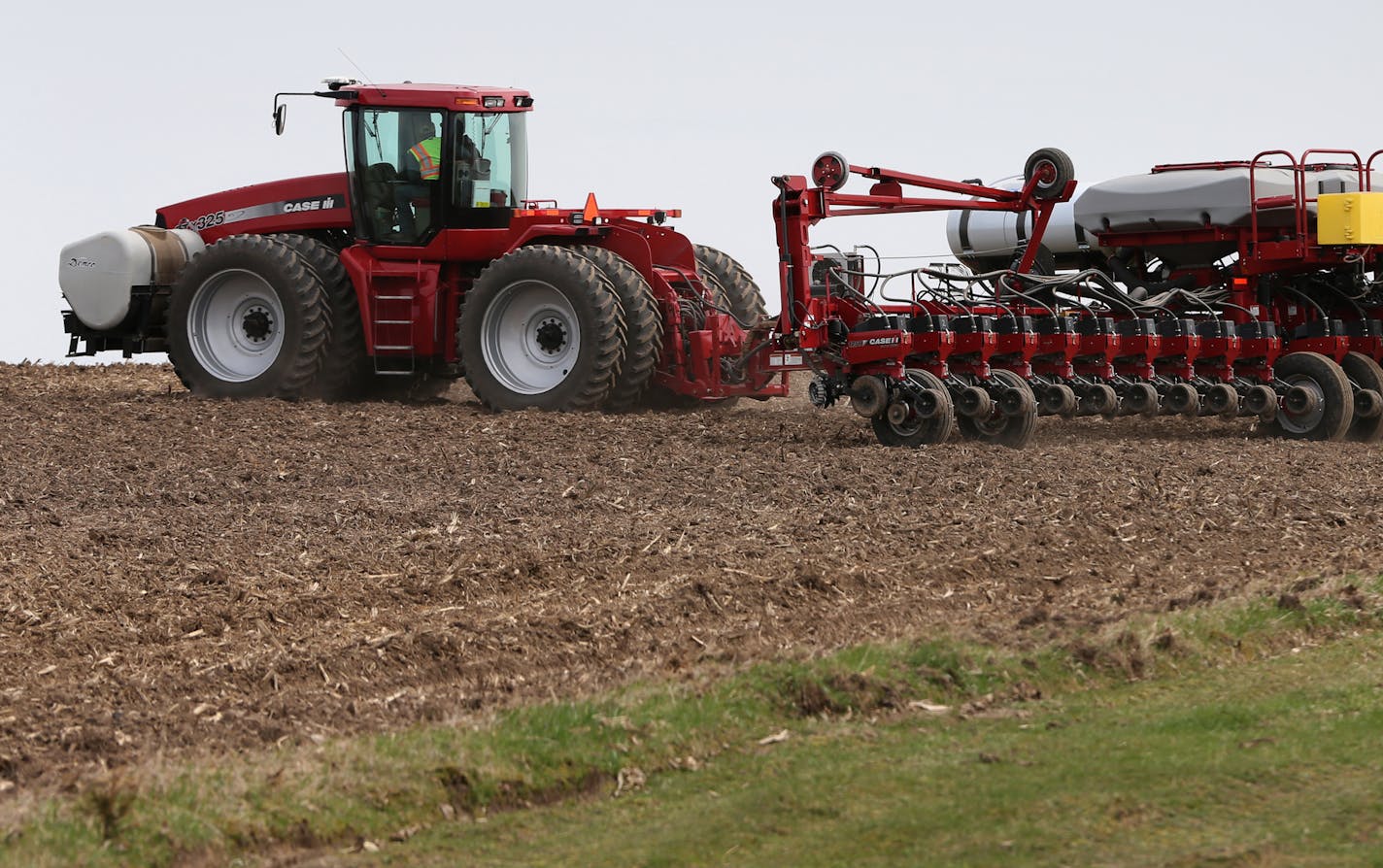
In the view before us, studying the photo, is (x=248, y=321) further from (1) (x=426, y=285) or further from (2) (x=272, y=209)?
(1) (x=426, y=285)

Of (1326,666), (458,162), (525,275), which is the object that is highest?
(458,162)

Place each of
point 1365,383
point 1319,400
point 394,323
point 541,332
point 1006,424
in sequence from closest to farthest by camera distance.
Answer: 1. point 1006,424
2. point 1319,400
3. point 1365,383
4. point 541,332
5. point 394,323

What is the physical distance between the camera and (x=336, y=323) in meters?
14.8

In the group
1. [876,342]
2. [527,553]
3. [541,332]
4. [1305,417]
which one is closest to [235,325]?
[541,332]

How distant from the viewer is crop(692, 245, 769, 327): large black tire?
15.1 m

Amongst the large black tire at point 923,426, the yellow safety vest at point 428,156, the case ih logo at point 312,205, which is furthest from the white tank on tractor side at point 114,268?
the large black tire at point 923,426

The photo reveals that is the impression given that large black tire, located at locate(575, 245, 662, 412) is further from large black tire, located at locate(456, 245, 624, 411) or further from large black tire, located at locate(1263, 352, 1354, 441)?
large black tire, located at locate(1263, 352, 1354, 441)

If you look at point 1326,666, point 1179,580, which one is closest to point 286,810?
point 1326,666

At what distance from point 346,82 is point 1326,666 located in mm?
10581

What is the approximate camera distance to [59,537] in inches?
333

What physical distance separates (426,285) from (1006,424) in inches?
201

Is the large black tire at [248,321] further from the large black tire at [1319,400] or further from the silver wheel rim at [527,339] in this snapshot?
the large black tire at [1319,400]

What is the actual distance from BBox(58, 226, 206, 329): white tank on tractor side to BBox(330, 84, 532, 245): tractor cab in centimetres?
213

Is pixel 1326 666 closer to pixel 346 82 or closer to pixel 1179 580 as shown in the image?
pixel 1179 580
